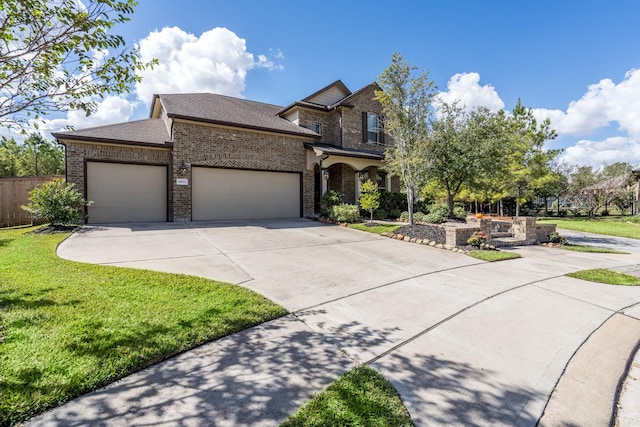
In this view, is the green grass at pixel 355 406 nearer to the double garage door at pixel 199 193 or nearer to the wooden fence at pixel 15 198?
the double garage door at pixel 199 193

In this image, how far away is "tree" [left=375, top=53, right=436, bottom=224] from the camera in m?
11.2

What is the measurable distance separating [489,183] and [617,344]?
10661 mm

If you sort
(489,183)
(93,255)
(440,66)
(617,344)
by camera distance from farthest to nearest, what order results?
(489,183) → (440,66) → (93,255) → (617,344)

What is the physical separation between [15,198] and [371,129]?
17.6 metres

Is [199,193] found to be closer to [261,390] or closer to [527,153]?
[261,390]

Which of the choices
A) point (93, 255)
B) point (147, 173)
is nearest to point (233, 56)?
point (147, 173)

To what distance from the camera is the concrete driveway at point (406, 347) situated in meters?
2.20

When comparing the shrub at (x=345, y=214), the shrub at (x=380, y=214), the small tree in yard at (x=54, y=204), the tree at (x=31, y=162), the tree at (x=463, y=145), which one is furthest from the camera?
the tree at (x=31, y=162)

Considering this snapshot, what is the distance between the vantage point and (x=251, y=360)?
275cm

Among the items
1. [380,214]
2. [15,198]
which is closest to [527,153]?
[380,214]

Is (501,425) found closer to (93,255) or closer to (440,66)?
(93,255)

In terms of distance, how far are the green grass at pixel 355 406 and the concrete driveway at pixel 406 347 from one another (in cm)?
11

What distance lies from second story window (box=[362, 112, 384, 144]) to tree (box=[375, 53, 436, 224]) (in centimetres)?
603

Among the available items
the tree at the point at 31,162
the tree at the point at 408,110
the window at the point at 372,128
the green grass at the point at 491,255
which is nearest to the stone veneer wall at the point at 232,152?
the window at the point at 372,128
